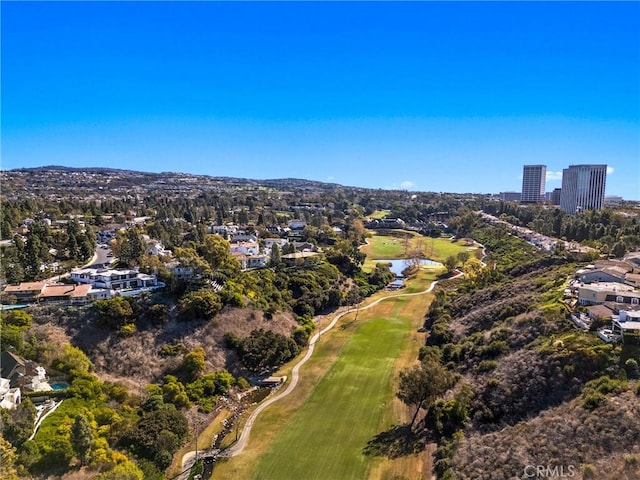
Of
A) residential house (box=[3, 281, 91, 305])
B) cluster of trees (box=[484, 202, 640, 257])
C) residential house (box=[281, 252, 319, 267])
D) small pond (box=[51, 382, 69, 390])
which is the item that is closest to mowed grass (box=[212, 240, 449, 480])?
small pond (box=[51, 382, 69, 390])

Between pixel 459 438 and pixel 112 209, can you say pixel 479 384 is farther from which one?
pixel 112 209

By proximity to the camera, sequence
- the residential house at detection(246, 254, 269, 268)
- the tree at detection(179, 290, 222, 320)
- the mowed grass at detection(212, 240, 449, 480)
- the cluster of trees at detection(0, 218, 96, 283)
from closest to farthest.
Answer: the mowed grass at detection(212, 240, 449, 480) → the tree at detection(179, 290, 222, 320) → the cluster of trees at detection(0, 218, 96, 283) → the residential house at detection(246, 254, 269, 268)

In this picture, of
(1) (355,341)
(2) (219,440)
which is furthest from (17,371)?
(1) (355,341)

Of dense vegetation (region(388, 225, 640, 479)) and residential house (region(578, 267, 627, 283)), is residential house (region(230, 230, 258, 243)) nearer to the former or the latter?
dense vegetation (region(388, 225, 640, 479))

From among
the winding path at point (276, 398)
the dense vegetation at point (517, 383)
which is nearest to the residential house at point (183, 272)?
the winding path at point (276, 398)

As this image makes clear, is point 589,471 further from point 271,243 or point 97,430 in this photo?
point 271,243

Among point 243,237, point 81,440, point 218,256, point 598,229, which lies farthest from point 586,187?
point 81,440

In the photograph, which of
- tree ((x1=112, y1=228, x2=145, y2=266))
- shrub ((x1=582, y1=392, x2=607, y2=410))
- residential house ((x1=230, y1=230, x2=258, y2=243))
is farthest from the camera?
residential house ((x1=230, y1=230, x2=258, y2=243))

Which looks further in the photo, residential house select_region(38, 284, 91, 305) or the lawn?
the lawn
